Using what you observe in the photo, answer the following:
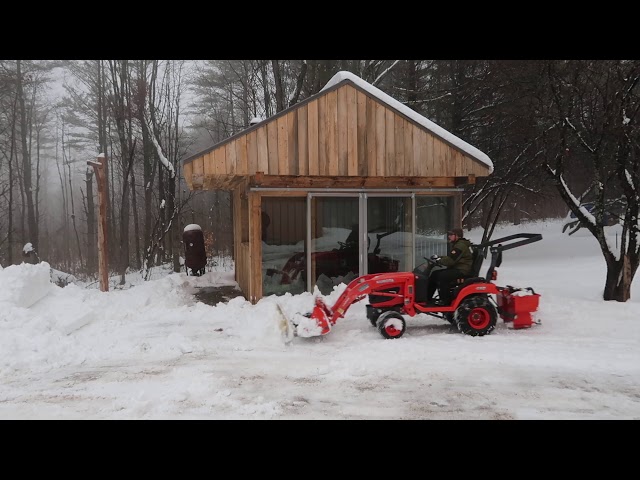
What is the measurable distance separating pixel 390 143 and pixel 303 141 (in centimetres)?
195

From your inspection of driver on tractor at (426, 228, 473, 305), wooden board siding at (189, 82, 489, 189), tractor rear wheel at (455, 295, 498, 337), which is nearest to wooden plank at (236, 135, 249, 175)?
wooden board siding at (189, 82, 489, 189)

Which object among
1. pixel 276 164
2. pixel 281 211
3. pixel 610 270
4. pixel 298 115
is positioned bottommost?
pixel 610 270

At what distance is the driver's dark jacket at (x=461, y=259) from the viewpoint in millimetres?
7301

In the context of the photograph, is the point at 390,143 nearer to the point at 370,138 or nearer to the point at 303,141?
the point at 370,138

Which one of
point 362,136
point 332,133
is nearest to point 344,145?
point 332,133

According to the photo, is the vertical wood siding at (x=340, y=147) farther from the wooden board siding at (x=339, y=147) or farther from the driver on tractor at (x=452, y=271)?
the driver on tractor at (x=452, y=271)

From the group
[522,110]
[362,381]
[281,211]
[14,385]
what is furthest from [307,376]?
[522,110]

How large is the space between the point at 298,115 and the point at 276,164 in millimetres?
1142

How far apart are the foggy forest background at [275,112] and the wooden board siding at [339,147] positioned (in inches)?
114

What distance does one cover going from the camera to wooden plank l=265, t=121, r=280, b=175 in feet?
30.5

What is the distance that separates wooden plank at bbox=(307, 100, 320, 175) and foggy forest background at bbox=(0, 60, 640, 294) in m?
5.35

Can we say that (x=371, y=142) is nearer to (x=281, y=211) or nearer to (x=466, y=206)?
(x=281, y=211)

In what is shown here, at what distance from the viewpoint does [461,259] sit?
24.1 ft

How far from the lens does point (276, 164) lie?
9.38m
